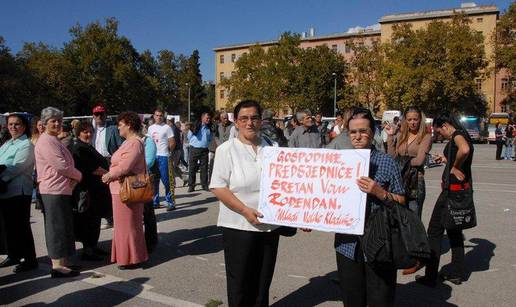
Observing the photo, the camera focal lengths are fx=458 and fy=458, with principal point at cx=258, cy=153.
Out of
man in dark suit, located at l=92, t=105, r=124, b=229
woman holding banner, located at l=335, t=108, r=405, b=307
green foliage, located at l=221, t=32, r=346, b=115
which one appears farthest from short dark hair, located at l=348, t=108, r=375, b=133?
green foliage, located at l=221, t=32, r=346, b=115

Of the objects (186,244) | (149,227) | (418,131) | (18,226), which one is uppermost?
(418,131)

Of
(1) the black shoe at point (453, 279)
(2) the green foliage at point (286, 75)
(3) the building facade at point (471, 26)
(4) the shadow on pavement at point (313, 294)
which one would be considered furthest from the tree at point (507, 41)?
(4) the shadow on pavement at point (313, 294)

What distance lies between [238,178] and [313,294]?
1939mm

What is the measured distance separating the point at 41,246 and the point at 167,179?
3076 millimetres

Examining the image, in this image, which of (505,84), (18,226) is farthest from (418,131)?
(505,84)

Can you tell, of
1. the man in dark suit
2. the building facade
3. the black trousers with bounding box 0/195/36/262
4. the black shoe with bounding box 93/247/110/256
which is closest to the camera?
the black trousers with bounding box 0/195/36/262

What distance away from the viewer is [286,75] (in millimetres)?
59406

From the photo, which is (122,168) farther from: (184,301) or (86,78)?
(86,78)

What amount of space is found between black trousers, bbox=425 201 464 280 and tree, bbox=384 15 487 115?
4748 centimetres

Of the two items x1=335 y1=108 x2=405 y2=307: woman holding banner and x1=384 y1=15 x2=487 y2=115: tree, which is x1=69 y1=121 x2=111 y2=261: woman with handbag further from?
x1=384 y1=15 x2=487 y2=115: tree

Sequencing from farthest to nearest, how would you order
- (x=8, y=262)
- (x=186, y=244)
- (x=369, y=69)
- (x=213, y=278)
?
(x=369, y=69) < (x=186, y=244) < (x=8, y=262) < (x=213, y=278)

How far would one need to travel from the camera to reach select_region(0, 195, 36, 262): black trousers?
5.43 metres

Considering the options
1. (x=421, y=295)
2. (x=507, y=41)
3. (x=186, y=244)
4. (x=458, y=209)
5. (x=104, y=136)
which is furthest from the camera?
(x=507, y=41)

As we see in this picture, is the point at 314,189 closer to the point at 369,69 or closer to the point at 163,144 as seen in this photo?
the point at 163,144
